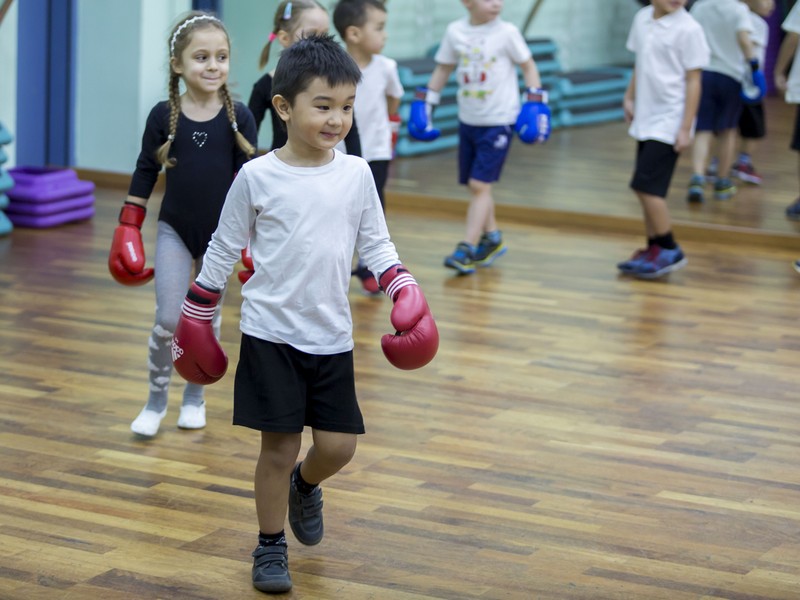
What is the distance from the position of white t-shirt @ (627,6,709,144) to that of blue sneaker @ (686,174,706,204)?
6.44 feet

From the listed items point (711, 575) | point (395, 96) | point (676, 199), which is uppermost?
point (395, 96)

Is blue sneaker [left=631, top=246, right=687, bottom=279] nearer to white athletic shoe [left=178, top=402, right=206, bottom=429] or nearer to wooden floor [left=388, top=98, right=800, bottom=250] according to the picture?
wooden floor [left=388, top=98, right=800, bottom=250]

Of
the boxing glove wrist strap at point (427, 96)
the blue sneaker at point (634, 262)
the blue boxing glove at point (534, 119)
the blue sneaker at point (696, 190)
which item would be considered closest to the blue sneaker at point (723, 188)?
the blue sneaker at point (696, 190)

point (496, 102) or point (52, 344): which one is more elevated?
point (496, 102)

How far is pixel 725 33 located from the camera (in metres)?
8.50

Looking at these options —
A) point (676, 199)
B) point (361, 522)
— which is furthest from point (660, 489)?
point (676, 199)

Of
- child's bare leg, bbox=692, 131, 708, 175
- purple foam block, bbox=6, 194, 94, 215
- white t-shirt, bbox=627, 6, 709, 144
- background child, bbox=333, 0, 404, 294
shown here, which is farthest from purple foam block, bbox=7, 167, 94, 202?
child's bare leg, bbox=692, 131, 708, 175

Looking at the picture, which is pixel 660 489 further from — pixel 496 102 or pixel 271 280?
pixel 496 102

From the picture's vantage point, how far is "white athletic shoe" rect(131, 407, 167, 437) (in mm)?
4055

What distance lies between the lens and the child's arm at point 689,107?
639 cm

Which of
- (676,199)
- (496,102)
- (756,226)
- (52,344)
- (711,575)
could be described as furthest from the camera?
(676,199)

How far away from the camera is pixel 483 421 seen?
4.35 meters

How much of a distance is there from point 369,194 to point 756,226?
5162mm

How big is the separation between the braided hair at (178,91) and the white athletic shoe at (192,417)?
77 centimetres
